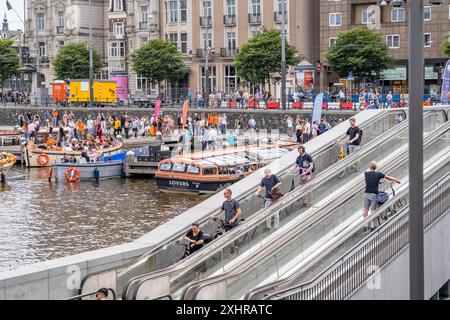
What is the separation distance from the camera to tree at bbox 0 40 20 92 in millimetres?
97438

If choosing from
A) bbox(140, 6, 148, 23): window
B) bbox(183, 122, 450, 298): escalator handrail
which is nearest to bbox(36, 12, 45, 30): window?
bbox(140, 6, 148, 23): window

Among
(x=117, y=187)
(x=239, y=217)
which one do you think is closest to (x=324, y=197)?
(x=239, y=217)

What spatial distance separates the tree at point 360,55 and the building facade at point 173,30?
27.5 ft

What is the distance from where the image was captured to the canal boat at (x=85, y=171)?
50250 millimetres

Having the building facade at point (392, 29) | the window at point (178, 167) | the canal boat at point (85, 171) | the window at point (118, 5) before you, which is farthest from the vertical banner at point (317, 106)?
the window at point (118, 5)

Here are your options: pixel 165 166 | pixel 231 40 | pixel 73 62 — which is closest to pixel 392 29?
pixel 231 40

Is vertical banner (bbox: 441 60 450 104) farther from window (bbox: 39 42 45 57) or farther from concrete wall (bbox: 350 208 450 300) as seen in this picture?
window (bbox: 39 42 45 57)

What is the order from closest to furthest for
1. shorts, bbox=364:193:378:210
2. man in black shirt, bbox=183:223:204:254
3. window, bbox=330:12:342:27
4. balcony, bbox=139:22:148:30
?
man in black shirt, bbox=183:223:204:254, shorts, bbox=364:193:378:210, window, bbox=330:12:342:27, balcony, bbox=139:22:148:30

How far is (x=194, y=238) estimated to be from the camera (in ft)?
60.4

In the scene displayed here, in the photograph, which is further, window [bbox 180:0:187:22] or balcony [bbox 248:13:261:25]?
window [bbox 180:0:187:22]

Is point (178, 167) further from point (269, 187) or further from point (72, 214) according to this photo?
point (269, 187)

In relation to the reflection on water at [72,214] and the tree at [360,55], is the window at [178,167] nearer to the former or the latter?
the reflection on water at [72,214]

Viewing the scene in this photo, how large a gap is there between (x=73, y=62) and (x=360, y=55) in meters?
32.5

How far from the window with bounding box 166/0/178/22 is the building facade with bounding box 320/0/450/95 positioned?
52.9ft
